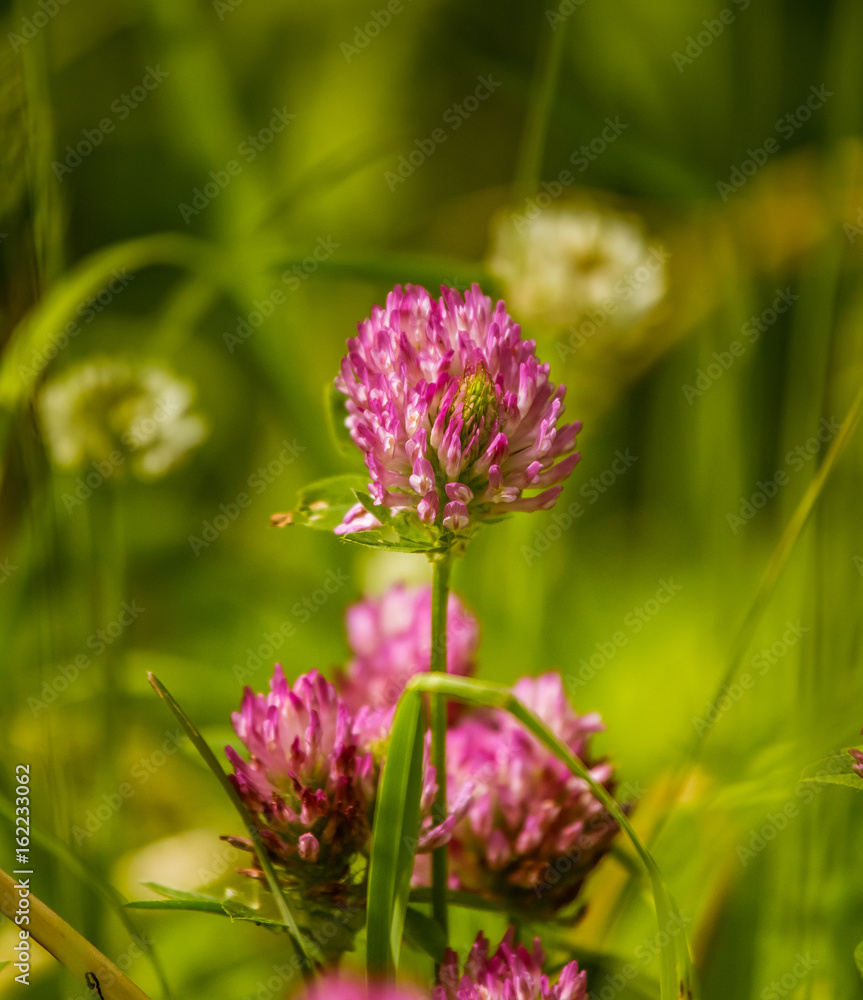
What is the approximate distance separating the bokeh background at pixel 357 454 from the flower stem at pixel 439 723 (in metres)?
0.13

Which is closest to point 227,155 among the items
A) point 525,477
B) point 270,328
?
point 270,328

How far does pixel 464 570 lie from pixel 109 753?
1.47ft

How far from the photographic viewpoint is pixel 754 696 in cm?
105

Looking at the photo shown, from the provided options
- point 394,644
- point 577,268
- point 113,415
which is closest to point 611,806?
point 394,644

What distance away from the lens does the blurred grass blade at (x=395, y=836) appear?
420 millimetres

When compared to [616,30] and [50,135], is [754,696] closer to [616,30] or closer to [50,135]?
[50,135]

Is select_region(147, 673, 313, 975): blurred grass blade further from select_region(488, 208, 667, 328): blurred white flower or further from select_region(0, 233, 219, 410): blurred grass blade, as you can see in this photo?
select_region(488, 208, 667, 328): blurred white flower

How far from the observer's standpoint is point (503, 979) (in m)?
0.45

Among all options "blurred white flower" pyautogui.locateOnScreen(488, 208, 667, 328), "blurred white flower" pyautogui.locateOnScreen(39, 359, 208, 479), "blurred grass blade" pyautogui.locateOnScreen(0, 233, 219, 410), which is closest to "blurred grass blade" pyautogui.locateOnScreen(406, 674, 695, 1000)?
"blurred grass blade" pyautogui.locateOnScreen(0, 233, 219, 410)

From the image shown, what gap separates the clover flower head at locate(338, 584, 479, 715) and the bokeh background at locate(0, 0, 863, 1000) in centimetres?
14

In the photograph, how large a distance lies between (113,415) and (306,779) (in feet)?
2.32

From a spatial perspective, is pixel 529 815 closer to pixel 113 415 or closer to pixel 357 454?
pixel 357 454

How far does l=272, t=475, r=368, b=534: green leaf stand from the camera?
52 cm

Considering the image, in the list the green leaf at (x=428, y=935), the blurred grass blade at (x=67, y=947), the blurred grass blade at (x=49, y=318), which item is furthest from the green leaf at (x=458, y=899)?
the blurred grass blade at (x=49, y=318)
